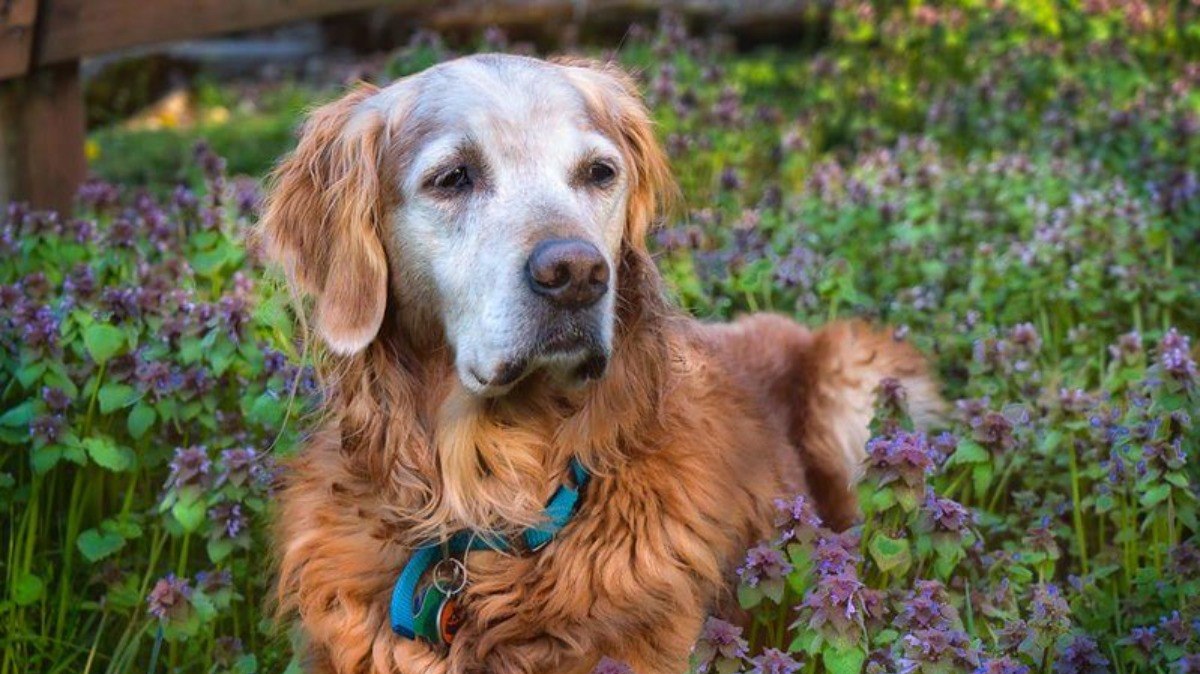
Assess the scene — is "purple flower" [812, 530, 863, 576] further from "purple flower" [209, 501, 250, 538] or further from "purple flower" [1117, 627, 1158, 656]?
"purple flower" [209, 501, 250, 538]

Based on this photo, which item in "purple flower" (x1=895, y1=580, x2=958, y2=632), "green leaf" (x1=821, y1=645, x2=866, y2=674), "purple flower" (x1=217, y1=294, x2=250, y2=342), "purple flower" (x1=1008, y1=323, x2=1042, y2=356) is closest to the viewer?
"green leaf" (x1=821, y1=645, x2=866, y2=674)

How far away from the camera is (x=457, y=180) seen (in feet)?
10.4

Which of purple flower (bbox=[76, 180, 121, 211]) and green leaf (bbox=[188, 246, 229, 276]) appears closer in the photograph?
green leaf (bbox=[188, 246, 229, 276])

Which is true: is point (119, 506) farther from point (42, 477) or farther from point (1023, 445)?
point (1023, 445)

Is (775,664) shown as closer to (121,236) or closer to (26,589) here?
(26,589)

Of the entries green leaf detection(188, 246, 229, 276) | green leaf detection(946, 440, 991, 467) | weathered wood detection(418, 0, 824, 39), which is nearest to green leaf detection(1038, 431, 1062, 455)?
green leaf detection(946, 440, 991, 467)

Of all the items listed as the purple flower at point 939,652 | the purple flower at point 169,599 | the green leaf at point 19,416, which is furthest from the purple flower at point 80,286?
the purple flower at point 939,652

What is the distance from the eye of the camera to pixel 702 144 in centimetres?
613

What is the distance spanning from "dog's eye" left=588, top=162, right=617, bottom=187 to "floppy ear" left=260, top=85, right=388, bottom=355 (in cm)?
44

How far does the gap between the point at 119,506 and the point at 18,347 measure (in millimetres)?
516

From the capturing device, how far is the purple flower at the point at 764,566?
2.91 metres

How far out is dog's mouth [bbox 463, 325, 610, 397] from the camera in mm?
3004

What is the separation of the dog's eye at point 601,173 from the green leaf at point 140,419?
1.16 metres

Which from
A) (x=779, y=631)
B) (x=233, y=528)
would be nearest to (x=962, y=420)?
(x=779, y=631)
